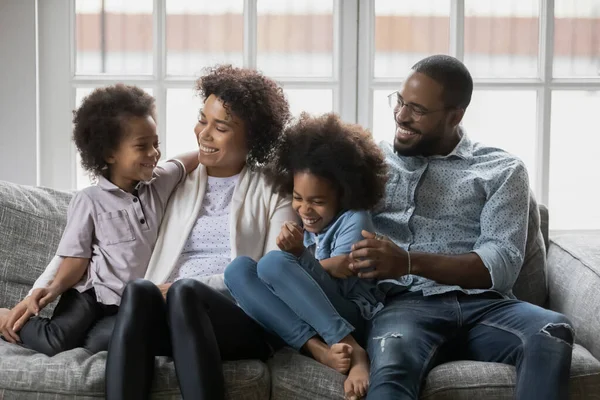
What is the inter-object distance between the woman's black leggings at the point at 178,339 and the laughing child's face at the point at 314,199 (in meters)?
0.34

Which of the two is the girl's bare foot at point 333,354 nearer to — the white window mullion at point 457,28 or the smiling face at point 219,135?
the smiling face at point 219,135

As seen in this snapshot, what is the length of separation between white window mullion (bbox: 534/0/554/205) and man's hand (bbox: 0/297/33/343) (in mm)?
1886

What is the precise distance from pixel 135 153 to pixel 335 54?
110 cm

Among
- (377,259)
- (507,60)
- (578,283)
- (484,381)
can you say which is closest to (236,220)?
(377,259)

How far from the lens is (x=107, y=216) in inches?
98.1

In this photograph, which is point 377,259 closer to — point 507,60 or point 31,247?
point 31,247

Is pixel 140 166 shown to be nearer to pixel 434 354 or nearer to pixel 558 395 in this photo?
pixel 434 354

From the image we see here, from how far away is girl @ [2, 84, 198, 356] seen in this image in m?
2.42

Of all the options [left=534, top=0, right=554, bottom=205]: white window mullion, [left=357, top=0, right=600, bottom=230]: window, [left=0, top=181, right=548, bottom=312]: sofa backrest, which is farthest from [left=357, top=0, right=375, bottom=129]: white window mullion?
[left=0, top=181, right=548, bottom=312]: sofa backrest

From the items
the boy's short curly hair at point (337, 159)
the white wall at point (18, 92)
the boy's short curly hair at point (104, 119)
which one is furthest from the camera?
the white wall at point (18, 92)

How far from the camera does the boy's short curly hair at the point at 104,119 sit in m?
2.51

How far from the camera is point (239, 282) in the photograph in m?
2.30

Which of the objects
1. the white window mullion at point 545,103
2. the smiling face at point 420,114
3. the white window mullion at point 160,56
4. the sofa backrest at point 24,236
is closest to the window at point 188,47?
the white window mullion at point 160,56

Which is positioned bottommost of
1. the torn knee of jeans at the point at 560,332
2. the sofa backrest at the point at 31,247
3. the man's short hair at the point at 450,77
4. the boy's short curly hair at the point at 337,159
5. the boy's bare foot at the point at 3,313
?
the boy's bare foot at the point at 3,313
